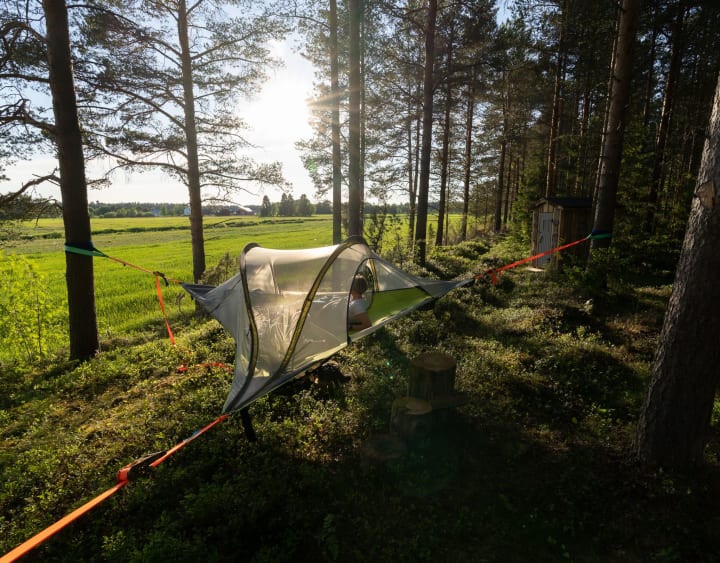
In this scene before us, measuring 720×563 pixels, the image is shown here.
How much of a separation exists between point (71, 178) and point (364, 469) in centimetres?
672

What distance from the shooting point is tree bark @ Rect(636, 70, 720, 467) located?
2656mm

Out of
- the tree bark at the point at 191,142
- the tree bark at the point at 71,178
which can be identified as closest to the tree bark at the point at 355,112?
the tree bark at the point at 191,142

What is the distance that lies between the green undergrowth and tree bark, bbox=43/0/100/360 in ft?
3.14

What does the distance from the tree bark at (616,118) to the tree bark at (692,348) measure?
4.21m

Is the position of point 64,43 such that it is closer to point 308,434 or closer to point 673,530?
point 308,434

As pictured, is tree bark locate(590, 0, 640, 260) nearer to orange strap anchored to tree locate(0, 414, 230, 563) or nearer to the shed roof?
the shed roof

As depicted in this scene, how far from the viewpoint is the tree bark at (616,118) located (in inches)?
240

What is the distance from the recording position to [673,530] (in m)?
2.67

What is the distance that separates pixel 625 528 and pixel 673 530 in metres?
0.33

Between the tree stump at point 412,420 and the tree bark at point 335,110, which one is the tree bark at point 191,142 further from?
the tree stump at point 412,420

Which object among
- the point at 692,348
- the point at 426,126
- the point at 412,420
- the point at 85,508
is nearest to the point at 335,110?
the point at 426,126

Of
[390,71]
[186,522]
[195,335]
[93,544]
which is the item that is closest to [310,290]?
[186,522]

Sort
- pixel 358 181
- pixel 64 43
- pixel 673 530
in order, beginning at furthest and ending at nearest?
pixel 358 181, pixel 64 43, pixel 673 530

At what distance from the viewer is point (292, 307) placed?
4.39 metres
